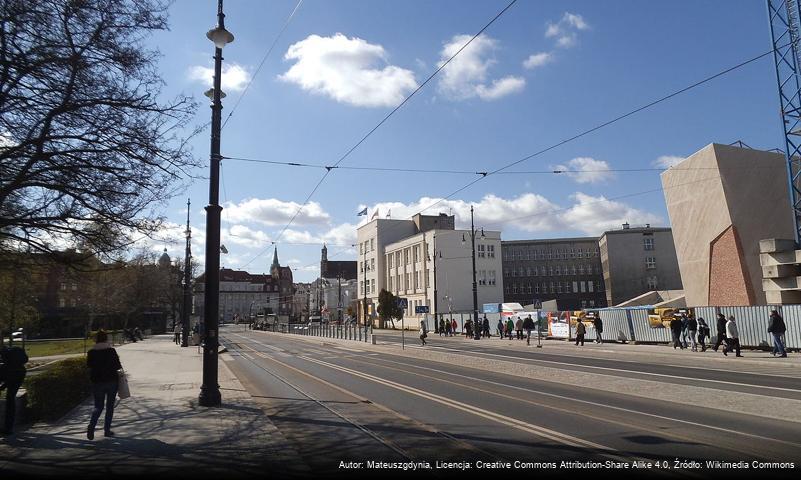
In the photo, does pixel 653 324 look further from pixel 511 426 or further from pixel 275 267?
pixel 275 267

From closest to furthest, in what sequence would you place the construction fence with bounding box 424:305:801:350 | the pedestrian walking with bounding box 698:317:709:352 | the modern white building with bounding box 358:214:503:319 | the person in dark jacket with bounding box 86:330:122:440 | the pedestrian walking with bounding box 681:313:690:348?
the person in dark jacket with bounding box 86:330:122:440 < the construction fence with bounding box 424:305:801:350 < the pedestrian walking with bounding box 698:317:709:352 < the pedestrian walking with bounding box 681:313:690:348 < the modern white building with bounding box 358:214:503:319

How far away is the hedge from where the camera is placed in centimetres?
1042

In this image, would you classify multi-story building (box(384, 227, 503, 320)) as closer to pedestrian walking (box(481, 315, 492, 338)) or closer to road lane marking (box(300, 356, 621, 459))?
pedestrian walking (box(481, 315, 492, 338))

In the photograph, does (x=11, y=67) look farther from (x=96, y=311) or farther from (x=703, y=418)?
(x=96, y=311)

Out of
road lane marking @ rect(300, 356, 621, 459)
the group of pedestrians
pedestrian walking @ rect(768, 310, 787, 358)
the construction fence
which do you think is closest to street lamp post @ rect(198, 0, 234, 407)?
road lane marking @ rect(300, 356, 621, 459)

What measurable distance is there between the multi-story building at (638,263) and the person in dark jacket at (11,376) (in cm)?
8958

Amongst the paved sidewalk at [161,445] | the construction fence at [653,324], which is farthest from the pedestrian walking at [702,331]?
the paved sidewalk at [161,445]

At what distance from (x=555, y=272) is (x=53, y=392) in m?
99.4

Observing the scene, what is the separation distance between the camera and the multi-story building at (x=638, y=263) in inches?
3548

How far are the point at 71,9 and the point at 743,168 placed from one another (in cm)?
3810

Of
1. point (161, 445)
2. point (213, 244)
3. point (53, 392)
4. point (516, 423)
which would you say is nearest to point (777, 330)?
point (516, 423)

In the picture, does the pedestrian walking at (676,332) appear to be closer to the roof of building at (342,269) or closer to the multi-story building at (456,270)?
the multi-story building at (456,270)

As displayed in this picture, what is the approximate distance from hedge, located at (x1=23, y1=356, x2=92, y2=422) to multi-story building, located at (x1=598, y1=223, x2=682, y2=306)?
87.2m

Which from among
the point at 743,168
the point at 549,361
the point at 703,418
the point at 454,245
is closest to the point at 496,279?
the point at 454,245
